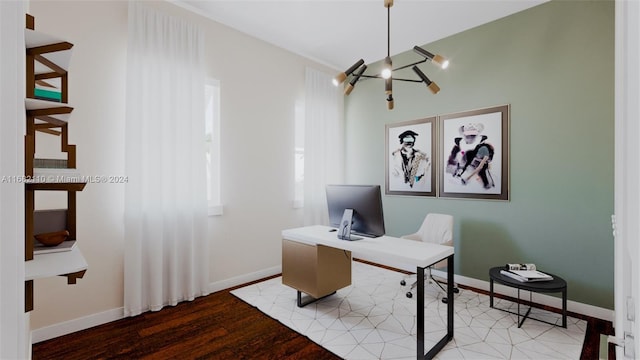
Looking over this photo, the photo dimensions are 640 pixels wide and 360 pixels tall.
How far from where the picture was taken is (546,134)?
2.96 meters

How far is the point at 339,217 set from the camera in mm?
2658

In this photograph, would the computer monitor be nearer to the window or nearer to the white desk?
the white desk

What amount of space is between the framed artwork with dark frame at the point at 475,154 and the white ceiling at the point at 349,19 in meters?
1.03

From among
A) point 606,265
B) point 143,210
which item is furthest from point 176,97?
point 606,265

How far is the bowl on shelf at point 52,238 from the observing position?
1339 millimetres

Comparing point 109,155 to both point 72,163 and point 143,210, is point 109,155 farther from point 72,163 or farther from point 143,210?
point 72,163

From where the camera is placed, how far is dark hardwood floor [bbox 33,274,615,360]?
7.07 feet

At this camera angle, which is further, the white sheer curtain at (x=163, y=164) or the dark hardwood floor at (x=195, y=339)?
the white sheer curtain at (x=163, y=164)

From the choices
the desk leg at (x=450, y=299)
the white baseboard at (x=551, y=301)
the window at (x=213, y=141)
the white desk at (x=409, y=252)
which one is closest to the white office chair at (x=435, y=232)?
the white baseboard at (x=551, y=301)

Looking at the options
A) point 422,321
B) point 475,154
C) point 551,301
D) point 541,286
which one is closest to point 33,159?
point 422,321

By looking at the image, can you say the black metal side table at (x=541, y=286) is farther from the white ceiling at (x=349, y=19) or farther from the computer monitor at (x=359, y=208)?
the white ceiling at (x=349, y=19)

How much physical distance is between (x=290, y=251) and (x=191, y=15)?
2.72 meters

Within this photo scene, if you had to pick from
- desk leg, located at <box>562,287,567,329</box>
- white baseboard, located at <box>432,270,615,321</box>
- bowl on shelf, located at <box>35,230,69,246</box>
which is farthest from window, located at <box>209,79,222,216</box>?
desk leg, located at <box>562,287,567,329</box>

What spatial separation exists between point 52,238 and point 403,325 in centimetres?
252
